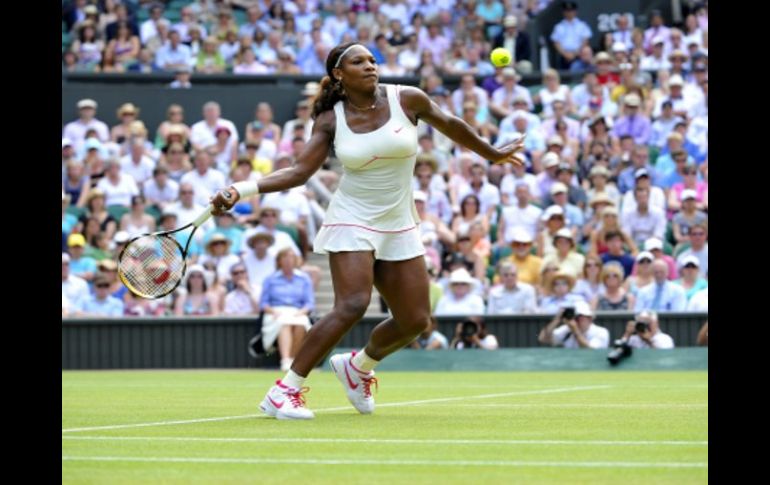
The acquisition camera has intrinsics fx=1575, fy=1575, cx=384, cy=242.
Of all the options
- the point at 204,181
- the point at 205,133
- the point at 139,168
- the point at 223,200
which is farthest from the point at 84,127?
the point at 223,200

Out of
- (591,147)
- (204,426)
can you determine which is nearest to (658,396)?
(204,426)

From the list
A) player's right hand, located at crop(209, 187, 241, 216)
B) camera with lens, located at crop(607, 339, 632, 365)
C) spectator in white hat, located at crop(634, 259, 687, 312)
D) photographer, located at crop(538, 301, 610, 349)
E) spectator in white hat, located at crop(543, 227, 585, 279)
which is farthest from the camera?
spectator in white hat, located at crop(543, 227, 585, 279)

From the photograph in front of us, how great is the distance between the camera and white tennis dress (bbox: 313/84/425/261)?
924cm

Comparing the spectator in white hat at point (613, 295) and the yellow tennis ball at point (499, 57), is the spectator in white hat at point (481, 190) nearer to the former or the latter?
the spectator in white hat at point (613, 295)

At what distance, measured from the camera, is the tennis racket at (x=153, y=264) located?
877 centimetres

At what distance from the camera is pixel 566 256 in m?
18.8

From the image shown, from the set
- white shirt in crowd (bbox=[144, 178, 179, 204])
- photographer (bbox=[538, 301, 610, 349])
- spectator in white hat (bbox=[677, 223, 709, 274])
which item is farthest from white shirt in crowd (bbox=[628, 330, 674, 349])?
white shirt in crowd (bbox=[144, 178, 179, 204])

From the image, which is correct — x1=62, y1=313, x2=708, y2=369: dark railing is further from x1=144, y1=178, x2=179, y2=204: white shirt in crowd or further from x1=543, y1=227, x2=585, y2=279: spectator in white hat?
x1=144, y1=178, x2=179, y2=204: white shirt in crowd

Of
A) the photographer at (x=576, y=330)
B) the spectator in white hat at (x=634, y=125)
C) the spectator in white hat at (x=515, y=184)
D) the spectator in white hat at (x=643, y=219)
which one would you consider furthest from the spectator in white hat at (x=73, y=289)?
the spectator in white hat at (x=634, y=125)

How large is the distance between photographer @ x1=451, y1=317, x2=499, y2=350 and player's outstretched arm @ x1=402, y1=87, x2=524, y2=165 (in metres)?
8.30

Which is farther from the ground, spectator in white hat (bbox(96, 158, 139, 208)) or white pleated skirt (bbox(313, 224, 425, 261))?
spectator in white hat (bbox(96, 158, 139, 208))

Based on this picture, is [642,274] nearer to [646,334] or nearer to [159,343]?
[646,334]

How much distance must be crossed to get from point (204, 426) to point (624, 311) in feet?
32.1
